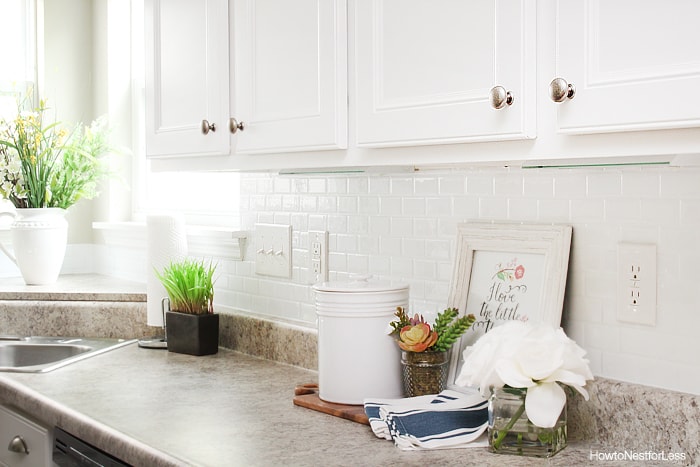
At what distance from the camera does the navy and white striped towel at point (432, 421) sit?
1553 millimetres

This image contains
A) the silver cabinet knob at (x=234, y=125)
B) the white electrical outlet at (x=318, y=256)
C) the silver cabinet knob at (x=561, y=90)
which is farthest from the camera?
the white electrical outlet at (x=318, y=256)

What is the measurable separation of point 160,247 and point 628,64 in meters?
1.74

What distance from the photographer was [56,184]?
3.07 meters

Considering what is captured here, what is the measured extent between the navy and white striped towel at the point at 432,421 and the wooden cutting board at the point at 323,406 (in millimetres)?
53

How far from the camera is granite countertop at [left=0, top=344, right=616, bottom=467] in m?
1.52

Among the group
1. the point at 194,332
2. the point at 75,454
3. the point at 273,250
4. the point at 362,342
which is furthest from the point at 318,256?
the point at 75,454

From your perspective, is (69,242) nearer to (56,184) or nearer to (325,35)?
(56,184)

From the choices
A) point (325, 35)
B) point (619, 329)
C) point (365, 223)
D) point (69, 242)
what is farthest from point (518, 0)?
point (69, 242)

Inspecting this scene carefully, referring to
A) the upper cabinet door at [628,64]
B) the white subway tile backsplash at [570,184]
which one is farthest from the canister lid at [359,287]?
the upper cabinet door at [628,64]

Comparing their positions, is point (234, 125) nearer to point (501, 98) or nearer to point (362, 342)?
point (362, 342)

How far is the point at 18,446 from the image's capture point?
2199 millimetres

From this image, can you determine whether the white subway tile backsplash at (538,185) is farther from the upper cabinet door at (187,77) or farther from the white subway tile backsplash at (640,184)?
the upper cabinet door at (187,77)

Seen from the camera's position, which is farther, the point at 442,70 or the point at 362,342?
the point at 362,342

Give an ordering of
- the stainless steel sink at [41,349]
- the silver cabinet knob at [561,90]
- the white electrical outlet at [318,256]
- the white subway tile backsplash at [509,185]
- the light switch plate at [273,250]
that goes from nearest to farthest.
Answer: the silver cabinet knob at [561,90]
the white subway tile backsplash at [509,185]
the white electrical outlet at [318,256]
the light switch plate at [273,250]
the stainless steel sink at [41,349]
